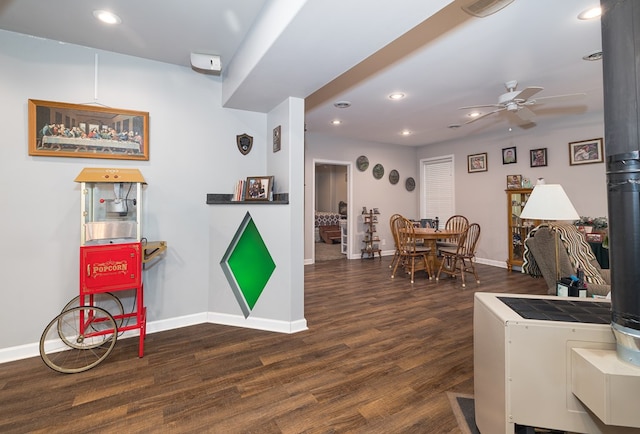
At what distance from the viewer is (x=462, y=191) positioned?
6.26 m

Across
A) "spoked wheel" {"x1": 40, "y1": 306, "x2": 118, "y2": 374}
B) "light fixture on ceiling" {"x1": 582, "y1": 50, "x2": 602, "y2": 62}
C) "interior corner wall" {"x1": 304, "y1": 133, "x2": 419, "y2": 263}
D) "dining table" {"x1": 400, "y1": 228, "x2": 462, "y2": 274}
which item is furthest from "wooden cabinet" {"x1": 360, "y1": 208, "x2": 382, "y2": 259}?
"spoked wheel" {"x1": 40, "y1": 306, "x2": 118, "y2": 374}

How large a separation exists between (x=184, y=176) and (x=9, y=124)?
1.25 m

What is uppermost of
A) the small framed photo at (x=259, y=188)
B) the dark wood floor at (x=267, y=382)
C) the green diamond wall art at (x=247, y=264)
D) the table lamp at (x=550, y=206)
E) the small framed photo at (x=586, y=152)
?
the small framed photo at (x=586, y=152)

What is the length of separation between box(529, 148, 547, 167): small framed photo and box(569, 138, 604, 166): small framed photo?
0.35m

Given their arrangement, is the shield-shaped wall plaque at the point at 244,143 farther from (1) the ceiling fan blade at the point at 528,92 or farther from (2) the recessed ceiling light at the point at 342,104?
(1) the ceiling fan blade at the point at 528,92

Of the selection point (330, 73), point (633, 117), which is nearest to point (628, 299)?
point (633, 117)

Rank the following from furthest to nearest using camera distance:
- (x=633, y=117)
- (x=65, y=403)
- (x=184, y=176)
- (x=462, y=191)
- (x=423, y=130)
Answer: (x=462, y=191) → (x=423, y=130) → (x=184, y=176) → (x=65, y=403) → (x=633, y=117)

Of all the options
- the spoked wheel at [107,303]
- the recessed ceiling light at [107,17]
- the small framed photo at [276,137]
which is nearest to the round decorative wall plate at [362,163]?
the small framed photo at [276,137]

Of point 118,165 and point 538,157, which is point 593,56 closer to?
point 538,157

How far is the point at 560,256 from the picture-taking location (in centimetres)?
228

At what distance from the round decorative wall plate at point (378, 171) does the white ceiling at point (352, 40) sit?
9.59ft

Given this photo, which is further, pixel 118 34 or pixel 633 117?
pixel 118 34

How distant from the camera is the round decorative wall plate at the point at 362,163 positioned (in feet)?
20.9

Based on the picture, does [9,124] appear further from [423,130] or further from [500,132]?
[500,132]
